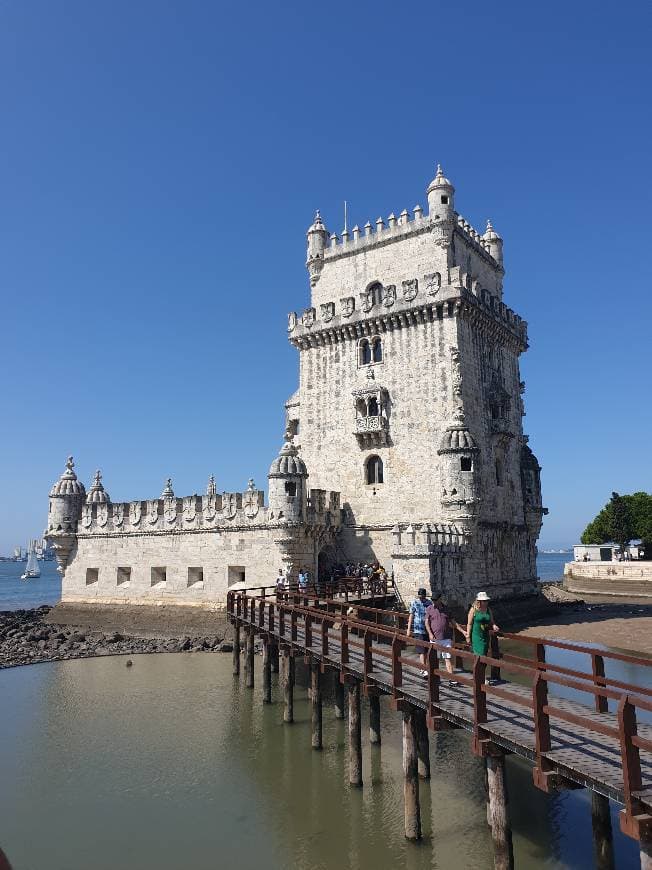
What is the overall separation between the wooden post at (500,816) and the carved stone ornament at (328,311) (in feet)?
88.1

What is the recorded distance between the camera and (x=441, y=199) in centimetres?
3164

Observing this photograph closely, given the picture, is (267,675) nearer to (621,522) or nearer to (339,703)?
(339,703)

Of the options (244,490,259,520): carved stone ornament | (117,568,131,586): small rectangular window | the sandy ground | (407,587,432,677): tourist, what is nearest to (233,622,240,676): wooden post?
(244,490,259,520): carved stone ornament

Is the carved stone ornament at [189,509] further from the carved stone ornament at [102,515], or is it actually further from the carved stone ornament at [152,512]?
the carved stone ornament at [102,515]

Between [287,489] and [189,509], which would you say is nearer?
[287,489]

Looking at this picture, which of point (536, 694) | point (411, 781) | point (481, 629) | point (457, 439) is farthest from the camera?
point (457, 439)

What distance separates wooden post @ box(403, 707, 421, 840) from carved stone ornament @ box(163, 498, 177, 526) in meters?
23.0

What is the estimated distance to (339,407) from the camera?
33156 mm

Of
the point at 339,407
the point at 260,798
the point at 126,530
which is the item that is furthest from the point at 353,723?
the point at 126,530

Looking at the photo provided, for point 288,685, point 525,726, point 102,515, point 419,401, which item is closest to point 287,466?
point 419,401

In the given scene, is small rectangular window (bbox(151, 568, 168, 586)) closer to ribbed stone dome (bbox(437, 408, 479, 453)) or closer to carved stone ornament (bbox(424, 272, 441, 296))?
ribbed stone dome (bbox(437, 408, 479, 453))

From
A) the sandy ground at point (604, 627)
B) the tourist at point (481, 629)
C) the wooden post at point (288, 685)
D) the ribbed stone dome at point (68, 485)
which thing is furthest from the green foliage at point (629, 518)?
the tourist at point (481, 629)

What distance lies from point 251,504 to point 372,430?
6686 mm

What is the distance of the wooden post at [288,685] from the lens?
17688 mm
